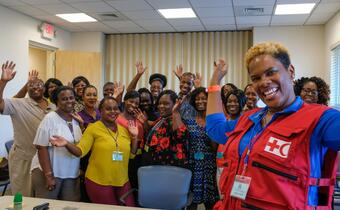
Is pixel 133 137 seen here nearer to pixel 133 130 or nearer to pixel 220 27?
pixel 133 130

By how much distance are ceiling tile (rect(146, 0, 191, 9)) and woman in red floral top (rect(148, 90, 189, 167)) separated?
2510mm

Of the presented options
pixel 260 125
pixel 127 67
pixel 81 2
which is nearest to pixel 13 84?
pixel 81 2

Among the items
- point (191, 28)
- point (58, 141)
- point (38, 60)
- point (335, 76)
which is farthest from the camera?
point (38, 60)

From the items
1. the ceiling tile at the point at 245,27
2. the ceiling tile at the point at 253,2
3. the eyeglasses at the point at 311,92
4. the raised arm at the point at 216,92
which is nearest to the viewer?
the raised arm at the point at 216,92

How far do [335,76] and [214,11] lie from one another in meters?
2.36

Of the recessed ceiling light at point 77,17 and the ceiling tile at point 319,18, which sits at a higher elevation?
the recessed ceiling light at point 77,17

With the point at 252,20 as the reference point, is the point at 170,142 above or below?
below

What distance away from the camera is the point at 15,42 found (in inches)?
222

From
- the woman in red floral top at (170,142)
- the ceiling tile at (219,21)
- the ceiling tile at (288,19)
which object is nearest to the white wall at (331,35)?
the ceiling tile at (288,19)

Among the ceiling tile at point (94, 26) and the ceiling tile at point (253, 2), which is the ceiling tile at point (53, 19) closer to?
the ceiling tile at point (94, 26)

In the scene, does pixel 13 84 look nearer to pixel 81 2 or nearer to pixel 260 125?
pixel 81 2

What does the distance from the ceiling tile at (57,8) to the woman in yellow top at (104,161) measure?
3.21 metres

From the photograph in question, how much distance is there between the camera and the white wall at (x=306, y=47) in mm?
6398

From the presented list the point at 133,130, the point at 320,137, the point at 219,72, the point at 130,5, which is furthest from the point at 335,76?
the point at 320,137
